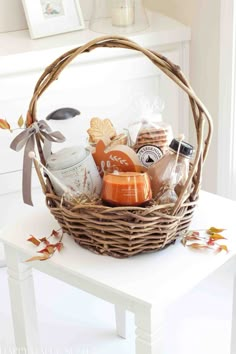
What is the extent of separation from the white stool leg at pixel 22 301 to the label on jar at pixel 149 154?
0.33m

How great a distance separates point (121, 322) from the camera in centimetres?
181

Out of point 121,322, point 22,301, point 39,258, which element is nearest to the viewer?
point 39,258

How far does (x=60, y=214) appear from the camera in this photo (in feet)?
4.48

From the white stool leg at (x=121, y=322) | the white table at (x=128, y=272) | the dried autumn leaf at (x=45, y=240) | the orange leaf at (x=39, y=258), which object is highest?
the dried autumn leaf at (x=45, y=240)

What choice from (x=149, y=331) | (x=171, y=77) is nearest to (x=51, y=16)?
(x=171, y=77)

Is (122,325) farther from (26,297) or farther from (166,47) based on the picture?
(166,47)

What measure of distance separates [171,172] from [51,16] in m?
0.96

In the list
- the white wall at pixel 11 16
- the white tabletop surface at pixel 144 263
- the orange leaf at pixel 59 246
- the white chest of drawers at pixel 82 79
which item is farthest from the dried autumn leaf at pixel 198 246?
the white wall at pixel 11 16

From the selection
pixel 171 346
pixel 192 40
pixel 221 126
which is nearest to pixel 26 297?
pixel 171 346

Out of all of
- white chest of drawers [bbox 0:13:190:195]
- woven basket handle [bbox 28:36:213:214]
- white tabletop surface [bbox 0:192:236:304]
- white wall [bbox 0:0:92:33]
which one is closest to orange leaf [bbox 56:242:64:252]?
white tabletop surface [bbox 0:192:236:304]

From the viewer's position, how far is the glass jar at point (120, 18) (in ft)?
7.05

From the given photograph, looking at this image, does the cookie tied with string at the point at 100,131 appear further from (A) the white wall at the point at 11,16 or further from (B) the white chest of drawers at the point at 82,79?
(A) the white wall at the point at 11,16

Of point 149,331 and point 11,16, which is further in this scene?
point 11,16

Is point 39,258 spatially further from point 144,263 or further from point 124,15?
point 124,15
